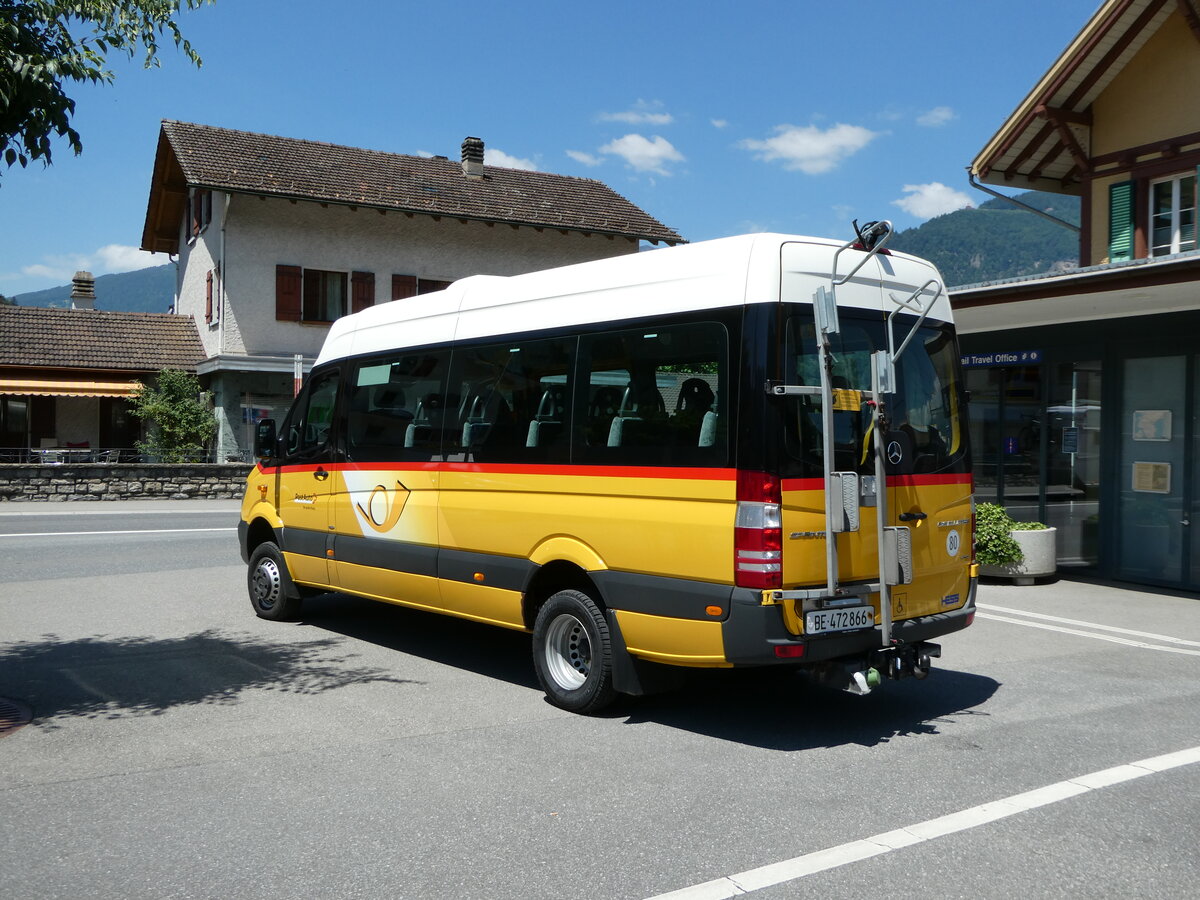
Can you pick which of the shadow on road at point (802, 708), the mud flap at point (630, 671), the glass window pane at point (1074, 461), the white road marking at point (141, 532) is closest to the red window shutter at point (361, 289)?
the white road marking at point (141, 532)

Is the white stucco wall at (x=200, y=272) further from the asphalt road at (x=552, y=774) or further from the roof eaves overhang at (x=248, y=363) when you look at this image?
the asphalt road at (x=552, y=774)

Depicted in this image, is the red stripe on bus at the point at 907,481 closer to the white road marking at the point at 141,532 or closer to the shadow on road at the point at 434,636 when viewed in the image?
the shadow on road at the point at 434,636

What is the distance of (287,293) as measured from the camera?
98.7 feet

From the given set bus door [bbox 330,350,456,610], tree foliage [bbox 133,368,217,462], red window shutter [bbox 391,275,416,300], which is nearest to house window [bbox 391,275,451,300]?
red window shutter [bbox 391,275,416,300]

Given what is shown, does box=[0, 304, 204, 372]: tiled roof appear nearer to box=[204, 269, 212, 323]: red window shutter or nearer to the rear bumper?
box=[204, 269, 212, 323]: red window shutter

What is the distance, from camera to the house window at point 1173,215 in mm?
16938

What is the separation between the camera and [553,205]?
3500cm

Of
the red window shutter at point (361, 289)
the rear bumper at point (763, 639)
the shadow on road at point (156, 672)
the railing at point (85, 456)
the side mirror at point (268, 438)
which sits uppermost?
the red window shutter at point (361, 289)

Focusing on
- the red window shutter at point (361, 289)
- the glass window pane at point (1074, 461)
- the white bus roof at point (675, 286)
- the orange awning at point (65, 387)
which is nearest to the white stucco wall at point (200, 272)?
the orange awning at point (65, 387)

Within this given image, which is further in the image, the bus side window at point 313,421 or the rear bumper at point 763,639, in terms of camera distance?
the bus side window at point 313,421

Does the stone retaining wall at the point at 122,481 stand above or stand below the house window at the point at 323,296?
below

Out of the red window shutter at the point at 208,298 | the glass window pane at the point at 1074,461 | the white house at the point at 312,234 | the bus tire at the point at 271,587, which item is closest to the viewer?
the bus tire at the point at 271,587

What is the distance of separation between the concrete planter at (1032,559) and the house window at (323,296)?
21790 millimetres

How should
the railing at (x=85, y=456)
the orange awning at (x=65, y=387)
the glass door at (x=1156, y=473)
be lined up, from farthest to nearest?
the orange awning at (x=65, y=387), the railing at (x=85, y=456), the glass door at (x=1156, y=473)
